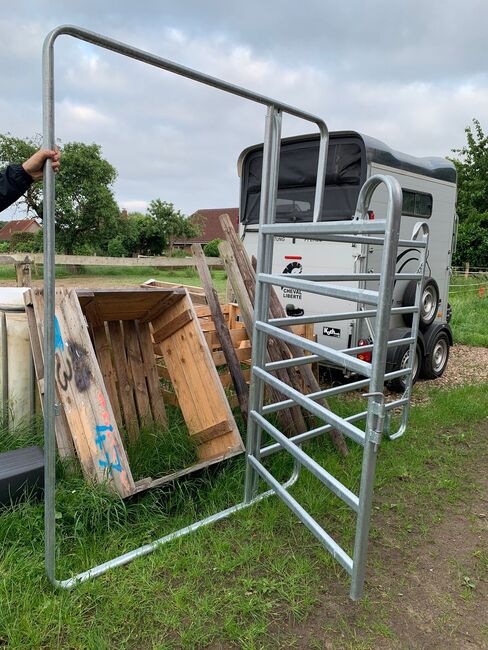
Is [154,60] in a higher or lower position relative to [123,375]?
higher

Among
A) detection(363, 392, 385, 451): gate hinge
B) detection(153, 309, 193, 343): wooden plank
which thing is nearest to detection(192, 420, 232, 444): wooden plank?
detection(153, 309, 193, 343): wooden plank

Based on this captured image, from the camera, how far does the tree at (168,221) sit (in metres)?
35.1

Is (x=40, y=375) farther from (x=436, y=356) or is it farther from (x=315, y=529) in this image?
(x=436, y=356)

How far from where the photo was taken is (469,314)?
1227 centimetres

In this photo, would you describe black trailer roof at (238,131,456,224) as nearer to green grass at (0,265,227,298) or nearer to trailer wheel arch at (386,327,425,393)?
trailer wheel arch at (386,327,425,393)

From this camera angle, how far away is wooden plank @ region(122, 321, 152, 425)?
13.1ft

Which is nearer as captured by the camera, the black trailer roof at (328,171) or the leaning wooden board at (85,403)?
the leaning wooden board at (85,403)

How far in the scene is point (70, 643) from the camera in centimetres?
196

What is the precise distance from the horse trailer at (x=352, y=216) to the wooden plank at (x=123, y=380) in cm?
237

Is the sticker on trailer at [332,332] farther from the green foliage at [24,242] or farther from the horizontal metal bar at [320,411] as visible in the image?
the green foliage at [24,242]

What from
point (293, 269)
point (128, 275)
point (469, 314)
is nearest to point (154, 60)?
point (293, 269)

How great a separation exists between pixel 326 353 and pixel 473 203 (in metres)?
27.0

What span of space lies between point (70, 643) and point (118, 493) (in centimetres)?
84

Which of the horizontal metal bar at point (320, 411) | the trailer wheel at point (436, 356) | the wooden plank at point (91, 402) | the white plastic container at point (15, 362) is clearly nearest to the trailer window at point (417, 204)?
the trailer wheel at point (436, 356)
